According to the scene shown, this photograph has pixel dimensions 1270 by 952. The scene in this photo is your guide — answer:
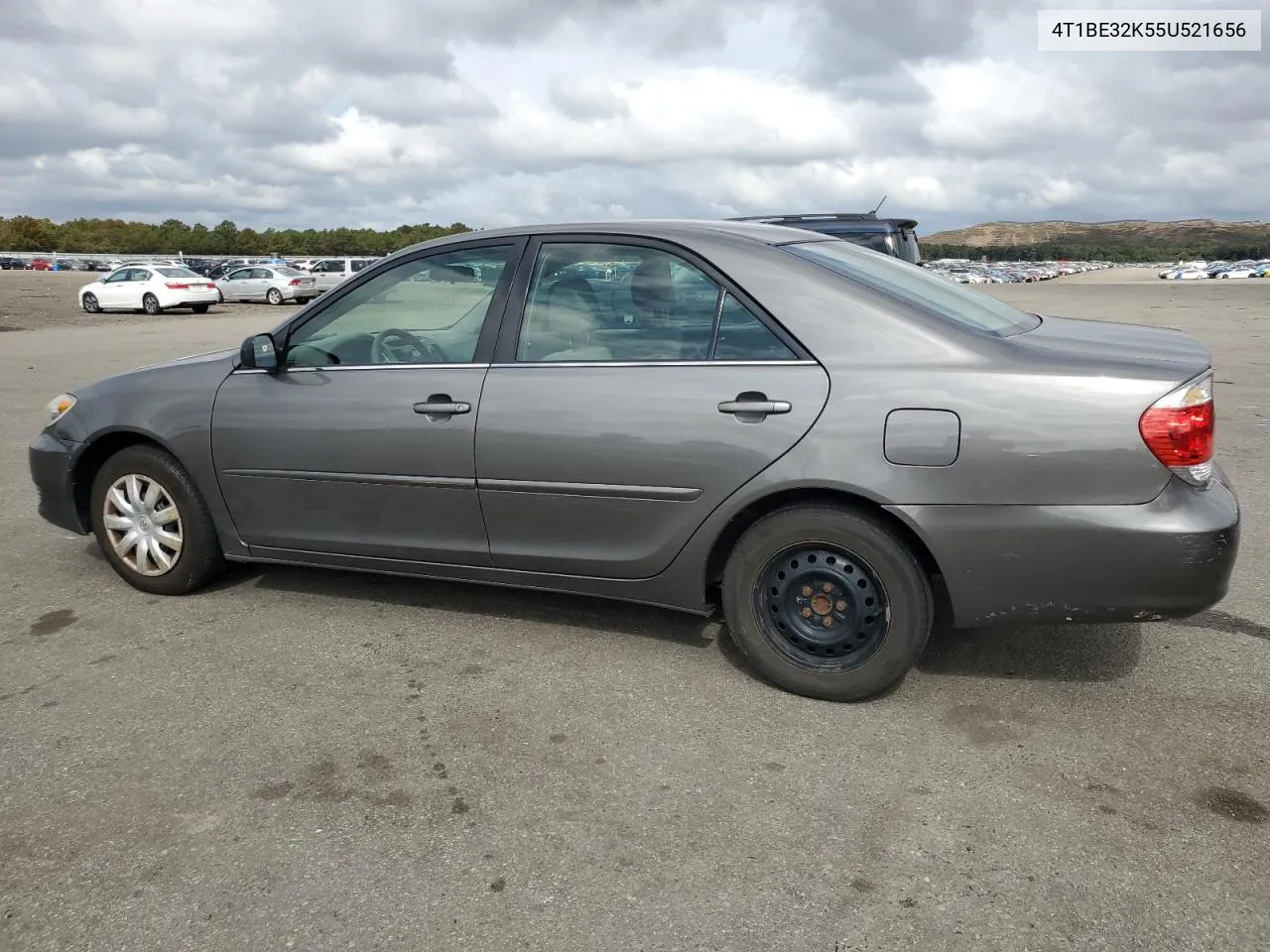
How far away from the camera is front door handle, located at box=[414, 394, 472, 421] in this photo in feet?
12.7

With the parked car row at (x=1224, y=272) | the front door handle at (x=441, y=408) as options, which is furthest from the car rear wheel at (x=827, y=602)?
the parked car row at (x=1224, y=272)

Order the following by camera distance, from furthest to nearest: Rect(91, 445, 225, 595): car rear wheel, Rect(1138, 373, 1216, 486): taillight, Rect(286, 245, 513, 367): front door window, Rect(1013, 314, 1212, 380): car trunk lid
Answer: Rect(91, 445, 225, 595): car rear wheel < Rect(286, 245, 513, 367): front door window < Rect(1013, 314, 1212, 380): car trunk lid < Rect(1138, 373, 1216, 486): taillight

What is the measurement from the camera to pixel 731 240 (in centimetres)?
370

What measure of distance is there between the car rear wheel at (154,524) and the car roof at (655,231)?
1521mm

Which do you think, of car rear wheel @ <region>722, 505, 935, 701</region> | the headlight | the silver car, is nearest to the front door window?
the headlight

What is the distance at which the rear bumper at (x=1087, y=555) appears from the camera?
3084 mm

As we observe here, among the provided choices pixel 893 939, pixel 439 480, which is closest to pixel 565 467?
pixel 439 480

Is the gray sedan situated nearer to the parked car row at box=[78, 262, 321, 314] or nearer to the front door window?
→ the front door window

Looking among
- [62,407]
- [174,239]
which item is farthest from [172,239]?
[62,407]

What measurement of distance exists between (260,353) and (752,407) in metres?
2.16

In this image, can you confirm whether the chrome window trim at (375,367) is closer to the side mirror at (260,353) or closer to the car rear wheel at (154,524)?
the side mirror at (260,353)

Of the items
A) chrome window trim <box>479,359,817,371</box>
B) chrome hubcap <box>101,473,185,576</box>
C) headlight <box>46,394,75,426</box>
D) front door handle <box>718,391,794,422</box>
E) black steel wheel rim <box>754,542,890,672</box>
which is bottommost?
black steel wheel rim <box>754,542,890,672</box>

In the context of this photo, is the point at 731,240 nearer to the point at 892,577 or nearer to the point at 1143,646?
the point at 892,577

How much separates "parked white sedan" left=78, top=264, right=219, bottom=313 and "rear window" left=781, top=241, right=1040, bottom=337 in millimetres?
29147
